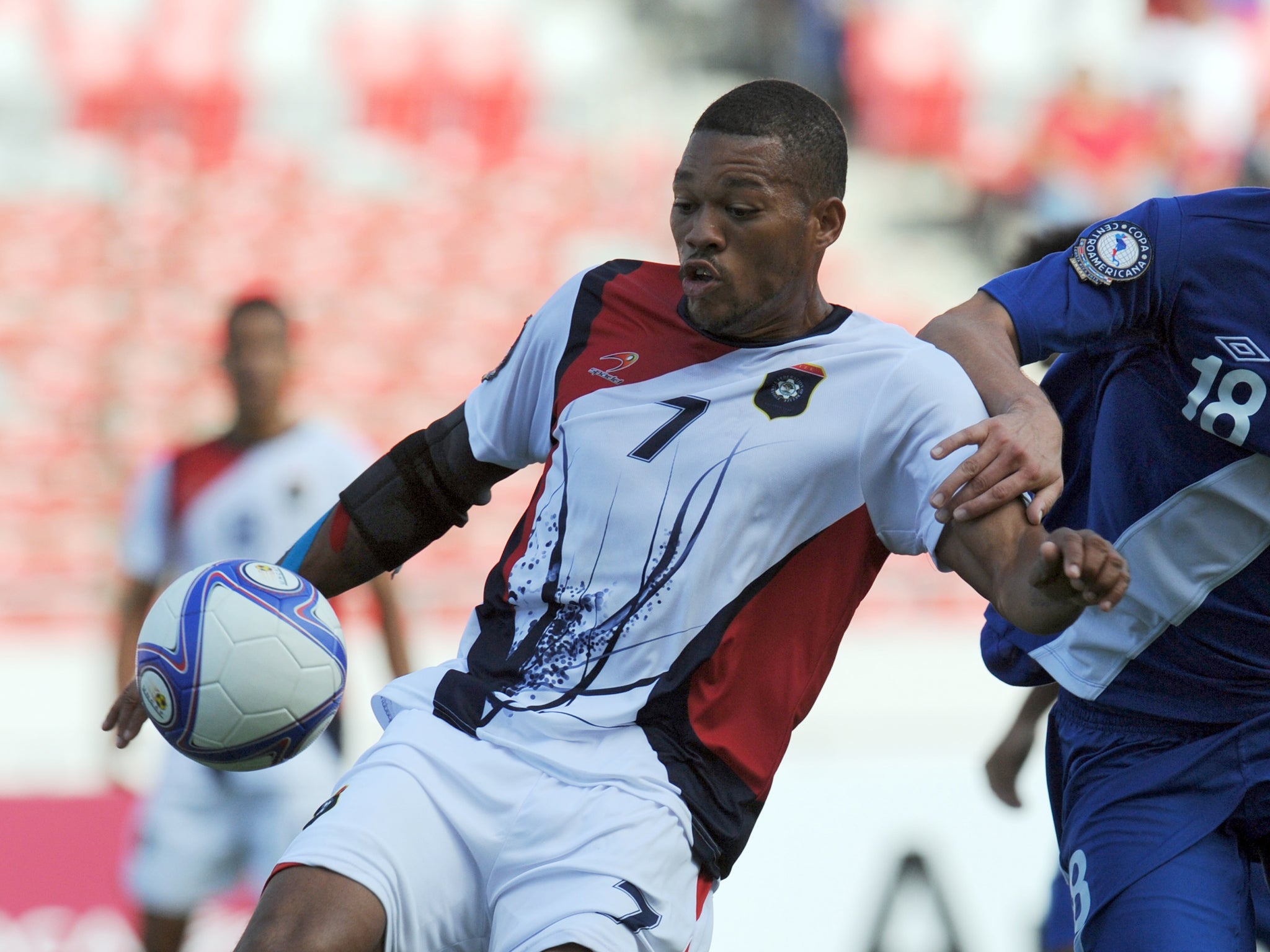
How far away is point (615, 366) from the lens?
3.12 m

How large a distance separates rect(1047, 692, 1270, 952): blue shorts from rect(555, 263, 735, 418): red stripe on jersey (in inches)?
43.0

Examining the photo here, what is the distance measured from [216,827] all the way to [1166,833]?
335 centimetres

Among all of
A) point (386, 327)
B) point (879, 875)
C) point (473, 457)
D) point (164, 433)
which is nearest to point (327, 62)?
point (386, 327)

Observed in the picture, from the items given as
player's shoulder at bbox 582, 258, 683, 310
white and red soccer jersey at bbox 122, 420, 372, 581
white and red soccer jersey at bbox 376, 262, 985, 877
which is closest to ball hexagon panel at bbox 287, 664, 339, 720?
white and red soccer jersey at bbox 376, 262, 985, 877

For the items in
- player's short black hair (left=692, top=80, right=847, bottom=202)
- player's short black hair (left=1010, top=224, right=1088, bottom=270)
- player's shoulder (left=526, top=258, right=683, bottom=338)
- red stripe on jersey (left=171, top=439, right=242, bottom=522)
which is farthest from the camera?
red stripe on jersey (left=171, top=439, right=242, bottom=522)

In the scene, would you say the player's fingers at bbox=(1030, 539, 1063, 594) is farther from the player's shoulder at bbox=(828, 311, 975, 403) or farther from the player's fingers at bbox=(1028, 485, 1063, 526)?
the player's shoulder at bbox=(828, 311, 975, 403)

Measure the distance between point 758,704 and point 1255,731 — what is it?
962 millimetres

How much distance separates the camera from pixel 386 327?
13.6 meters

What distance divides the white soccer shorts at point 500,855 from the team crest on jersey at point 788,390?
77 centimetres

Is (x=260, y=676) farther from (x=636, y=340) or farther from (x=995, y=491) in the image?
(x=995, y=491)

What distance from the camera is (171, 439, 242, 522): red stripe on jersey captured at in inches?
226

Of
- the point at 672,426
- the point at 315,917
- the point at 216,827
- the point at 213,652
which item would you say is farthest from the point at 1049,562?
the point at 216,827

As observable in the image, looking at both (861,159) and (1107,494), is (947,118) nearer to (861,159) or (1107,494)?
(861,159)

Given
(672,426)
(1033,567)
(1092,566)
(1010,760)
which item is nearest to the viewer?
(1092,566)
